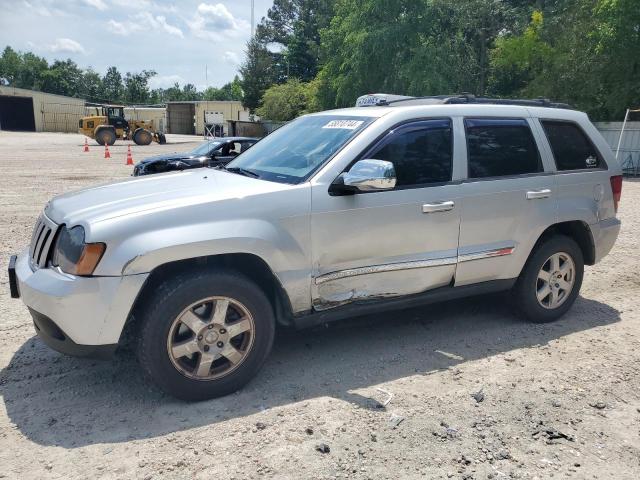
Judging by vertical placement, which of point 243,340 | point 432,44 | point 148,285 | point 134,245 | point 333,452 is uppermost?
point 432,44

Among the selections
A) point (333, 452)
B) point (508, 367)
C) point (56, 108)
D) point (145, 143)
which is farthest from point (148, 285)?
point (56, 108)

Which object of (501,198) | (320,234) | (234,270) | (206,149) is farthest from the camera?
(206,149)

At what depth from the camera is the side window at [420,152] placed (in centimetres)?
392

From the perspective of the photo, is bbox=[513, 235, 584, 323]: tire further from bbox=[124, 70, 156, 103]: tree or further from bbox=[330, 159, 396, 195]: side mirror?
bbox=[124, 70, 156, 103]: tree

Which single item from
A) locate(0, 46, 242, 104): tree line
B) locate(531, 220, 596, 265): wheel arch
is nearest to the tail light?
locate(531, 220, 596, 265): wheel arch

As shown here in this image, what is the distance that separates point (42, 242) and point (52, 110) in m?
64.2

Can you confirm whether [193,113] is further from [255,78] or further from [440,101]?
[440,101]

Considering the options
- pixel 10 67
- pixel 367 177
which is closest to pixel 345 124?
pixel 367 177

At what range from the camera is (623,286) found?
5.96 m

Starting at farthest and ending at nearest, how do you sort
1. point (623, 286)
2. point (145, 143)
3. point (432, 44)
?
point (145, 143)
point (432, 44)
point (623, 286)

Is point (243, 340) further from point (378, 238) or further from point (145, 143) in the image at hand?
point (145, 143)

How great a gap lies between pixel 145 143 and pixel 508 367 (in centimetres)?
3748

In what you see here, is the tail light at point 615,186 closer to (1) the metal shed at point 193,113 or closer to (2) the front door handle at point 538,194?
(2) the front door handle at point 538,194

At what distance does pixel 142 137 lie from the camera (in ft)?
124
